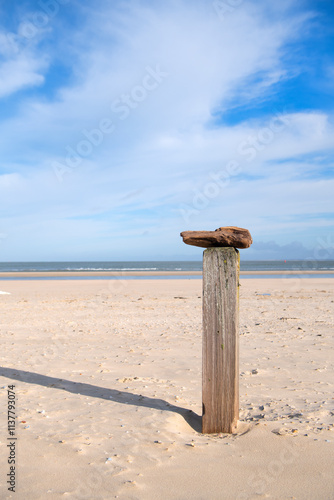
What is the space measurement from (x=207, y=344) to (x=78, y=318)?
25.1 feet

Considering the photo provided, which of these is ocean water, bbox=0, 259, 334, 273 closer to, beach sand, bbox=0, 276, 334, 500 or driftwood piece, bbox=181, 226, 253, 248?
beach sand, bbox=0, 276, 334, 500

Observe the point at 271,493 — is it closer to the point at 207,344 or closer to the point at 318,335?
the point at 207,344

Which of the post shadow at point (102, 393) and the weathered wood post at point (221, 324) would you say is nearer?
the weathered wood post at point (221, 324)

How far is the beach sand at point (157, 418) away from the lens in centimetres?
273

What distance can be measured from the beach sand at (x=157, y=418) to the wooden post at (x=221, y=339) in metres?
0.21

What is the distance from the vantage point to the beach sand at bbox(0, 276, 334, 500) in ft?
8.95

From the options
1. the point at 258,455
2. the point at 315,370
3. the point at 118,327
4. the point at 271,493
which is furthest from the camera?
the point at 118,327

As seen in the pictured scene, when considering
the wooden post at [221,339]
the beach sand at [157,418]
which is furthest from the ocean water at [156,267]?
the wooden post at [221,339]

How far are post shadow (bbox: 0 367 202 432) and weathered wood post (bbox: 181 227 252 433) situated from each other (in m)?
0.37

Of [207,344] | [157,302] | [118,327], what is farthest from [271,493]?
[157,302]

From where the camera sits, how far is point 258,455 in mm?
3117

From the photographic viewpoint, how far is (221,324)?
3588mm

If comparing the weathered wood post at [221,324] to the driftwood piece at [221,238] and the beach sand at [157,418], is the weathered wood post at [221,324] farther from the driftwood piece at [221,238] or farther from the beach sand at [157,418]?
the beach sand at [157,418]

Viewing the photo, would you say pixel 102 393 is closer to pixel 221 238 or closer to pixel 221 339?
pixel 221 339
